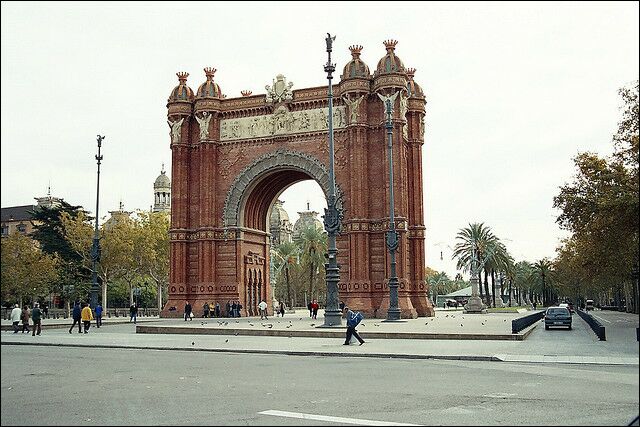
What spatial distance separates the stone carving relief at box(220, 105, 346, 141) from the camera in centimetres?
4953

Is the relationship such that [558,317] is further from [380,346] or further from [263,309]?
[263,309]

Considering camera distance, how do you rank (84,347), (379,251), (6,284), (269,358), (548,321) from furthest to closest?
(379,251), (548,321), (84,347), (269,358), (6,284)

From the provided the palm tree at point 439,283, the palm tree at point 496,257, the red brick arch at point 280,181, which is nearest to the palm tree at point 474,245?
the palm tree at point 496,257

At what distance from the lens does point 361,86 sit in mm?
47750

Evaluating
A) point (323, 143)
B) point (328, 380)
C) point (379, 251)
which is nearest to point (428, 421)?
point (328, 380)

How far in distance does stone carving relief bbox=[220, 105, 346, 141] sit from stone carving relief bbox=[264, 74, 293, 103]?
29.9 inches

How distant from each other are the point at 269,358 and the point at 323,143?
31.0 m

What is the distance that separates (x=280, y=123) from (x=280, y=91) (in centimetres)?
250

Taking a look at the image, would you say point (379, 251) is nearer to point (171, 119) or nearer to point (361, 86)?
point (361, 86)

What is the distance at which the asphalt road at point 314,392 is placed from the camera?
10156 mm

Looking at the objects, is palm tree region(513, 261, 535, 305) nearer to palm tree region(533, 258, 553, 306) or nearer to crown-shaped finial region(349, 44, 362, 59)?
palm tree region(533, 258, 553, 306)

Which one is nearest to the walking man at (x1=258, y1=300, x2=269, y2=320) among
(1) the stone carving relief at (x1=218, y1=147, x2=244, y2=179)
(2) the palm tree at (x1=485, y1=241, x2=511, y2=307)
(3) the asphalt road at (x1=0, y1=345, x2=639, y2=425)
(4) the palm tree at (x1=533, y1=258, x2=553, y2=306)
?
(1) the stone carving relief at (x1=218, y1=147, x2=244, y2=179)

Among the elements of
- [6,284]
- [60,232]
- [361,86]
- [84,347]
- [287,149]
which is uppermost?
[361,86]

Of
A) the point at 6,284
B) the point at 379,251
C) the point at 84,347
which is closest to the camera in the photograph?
the point at 6,284
